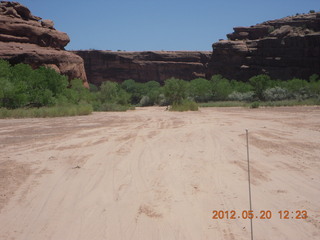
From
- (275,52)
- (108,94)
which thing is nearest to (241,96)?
(108,94)

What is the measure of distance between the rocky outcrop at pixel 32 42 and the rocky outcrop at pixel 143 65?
1273 inches

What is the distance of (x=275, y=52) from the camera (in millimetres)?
57812

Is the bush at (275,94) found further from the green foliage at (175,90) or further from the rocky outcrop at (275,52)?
the rocky outcrop at (275,52)

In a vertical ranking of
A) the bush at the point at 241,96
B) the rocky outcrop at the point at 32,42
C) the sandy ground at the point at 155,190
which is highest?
the rocky outcrop at the point at 32,42

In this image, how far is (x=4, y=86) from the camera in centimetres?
2242

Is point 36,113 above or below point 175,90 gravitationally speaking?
above

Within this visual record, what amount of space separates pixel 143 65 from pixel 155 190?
235 ft

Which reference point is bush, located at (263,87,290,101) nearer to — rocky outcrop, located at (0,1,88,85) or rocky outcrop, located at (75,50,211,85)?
rocky outcrop, located at (0,1,88,85)

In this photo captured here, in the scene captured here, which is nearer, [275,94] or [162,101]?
[275,94]

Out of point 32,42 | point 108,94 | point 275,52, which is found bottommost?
point 108,94

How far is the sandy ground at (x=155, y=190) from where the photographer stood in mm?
3727

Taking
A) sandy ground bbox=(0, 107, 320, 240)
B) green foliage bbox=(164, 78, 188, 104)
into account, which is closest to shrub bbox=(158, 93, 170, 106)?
green foliage bbox=(164, 78, 188, 104)
